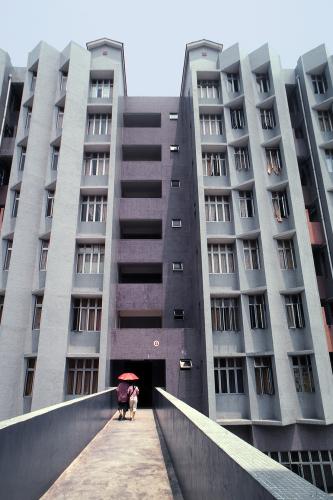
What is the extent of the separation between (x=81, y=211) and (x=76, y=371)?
11.0 meters

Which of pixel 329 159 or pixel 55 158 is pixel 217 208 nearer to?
pixel 329 159

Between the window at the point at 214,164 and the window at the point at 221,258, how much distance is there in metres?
5.57

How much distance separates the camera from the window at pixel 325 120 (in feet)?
84.0

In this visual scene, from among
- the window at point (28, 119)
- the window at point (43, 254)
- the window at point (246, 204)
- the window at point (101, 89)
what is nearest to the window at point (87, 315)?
the window at point (43, 254)

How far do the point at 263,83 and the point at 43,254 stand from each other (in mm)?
21552

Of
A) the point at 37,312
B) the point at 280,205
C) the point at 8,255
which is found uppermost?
the point at 280,205

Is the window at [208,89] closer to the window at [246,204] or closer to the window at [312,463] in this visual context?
the window at [246,204]

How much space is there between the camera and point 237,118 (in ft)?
86.1

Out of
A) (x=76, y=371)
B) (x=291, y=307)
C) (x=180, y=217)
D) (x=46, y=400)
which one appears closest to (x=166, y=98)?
(x=180, y=217)

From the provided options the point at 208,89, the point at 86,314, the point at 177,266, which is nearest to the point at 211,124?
the point at 208,89

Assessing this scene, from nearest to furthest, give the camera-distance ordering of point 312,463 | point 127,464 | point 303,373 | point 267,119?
1. point 127,464
2. point 312,463
3. point 303,373
4. point 267,119

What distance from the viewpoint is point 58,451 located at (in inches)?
269

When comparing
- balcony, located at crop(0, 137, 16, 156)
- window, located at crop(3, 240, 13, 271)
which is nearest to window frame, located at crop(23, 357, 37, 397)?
window, located at crop(3, 240, 13, 271)

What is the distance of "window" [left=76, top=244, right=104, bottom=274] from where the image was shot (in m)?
23.2
